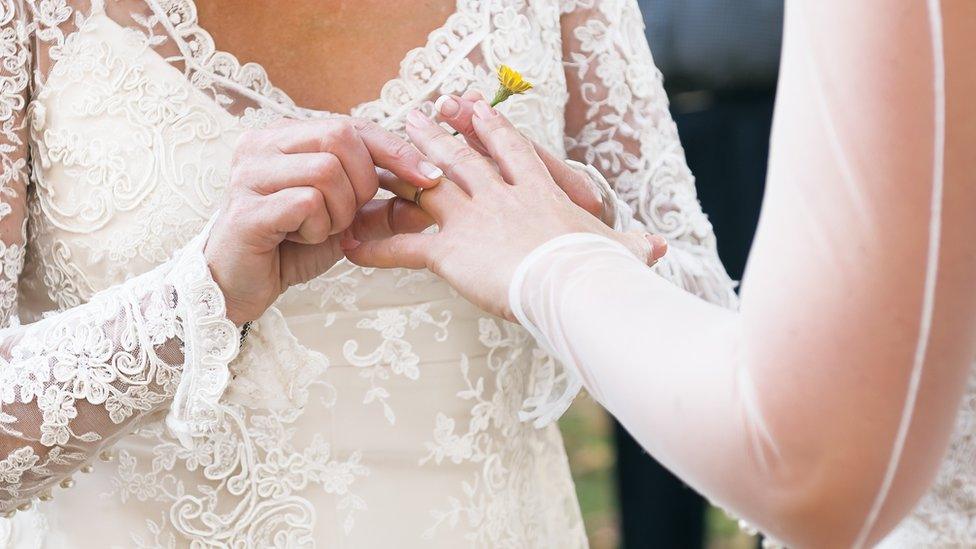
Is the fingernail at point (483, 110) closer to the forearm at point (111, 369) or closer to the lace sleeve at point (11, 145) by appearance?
the forearm at point (111, 369)

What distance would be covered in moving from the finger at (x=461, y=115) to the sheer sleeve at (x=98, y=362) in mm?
297

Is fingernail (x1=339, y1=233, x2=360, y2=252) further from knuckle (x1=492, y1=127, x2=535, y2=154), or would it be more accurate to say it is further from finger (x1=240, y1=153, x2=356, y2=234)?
knuckle (x1=492, y1=127, x2=535, y2=154)

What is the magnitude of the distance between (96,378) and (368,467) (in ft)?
1.22

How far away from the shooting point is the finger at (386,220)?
42.5 inches

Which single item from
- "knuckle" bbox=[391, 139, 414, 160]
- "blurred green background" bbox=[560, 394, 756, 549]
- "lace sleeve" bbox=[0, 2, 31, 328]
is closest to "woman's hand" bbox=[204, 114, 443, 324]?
"knuckle" bbox=[391, 139, 414, 160]

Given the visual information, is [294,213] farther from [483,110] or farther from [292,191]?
[483,110]

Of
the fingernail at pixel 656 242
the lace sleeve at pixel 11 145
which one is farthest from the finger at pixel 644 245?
the lace sleeve at pixel 11 145

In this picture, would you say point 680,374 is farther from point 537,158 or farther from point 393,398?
point 393,398

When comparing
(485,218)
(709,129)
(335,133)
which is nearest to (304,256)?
(335,133)

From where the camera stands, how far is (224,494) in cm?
125

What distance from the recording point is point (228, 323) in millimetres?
1059

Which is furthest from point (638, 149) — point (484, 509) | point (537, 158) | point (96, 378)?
point (96, 378)

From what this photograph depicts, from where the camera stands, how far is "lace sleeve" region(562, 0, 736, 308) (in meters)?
1.36

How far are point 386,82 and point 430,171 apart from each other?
1.05 ft
